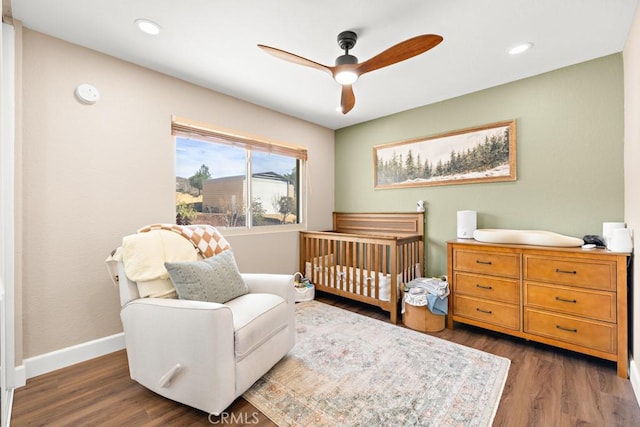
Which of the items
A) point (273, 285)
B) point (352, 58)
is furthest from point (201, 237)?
point (352, 58)

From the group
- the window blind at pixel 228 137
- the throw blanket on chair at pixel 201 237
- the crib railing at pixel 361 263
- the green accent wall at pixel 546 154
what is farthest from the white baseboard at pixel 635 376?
the window blind at pixel 228 137

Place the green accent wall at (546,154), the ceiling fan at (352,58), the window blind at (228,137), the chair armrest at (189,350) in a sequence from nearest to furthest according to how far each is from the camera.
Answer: the chair armrest at (189,350), the ceiling fan at (352,58), the green accent wall at (546,154), the window blind at (228,137)

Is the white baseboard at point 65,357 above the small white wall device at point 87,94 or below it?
below

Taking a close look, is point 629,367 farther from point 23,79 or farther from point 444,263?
point 23,79

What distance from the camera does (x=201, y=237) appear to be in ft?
7.56

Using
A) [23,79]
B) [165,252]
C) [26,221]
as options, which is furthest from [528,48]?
[26,221]

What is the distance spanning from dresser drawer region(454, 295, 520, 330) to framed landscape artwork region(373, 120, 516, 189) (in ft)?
4.00

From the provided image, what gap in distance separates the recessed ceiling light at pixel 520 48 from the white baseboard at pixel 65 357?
3858mm

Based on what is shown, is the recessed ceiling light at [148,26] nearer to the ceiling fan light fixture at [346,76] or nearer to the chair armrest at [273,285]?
the ceiling fan light fixture at [346,76]

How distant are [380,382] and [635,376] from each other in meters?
1.57

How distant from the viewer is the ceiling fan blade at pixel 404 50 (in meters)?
1.61

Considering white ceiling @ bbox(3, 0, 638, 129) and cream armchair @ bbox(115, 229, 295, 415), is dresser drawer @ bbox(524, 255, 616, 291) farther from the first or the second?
cream armchair @ bbox(115, 229, 295, 415)

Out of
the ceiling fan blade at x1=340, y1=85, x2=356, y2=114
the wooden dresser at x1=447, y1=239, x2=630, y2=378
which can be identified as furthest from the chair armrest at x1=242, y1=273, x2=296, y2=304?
the wooden dresser at x1=447, y1=239, x2=630, y2=378

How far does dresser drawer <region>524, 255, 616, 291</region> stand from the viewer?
199 cm
